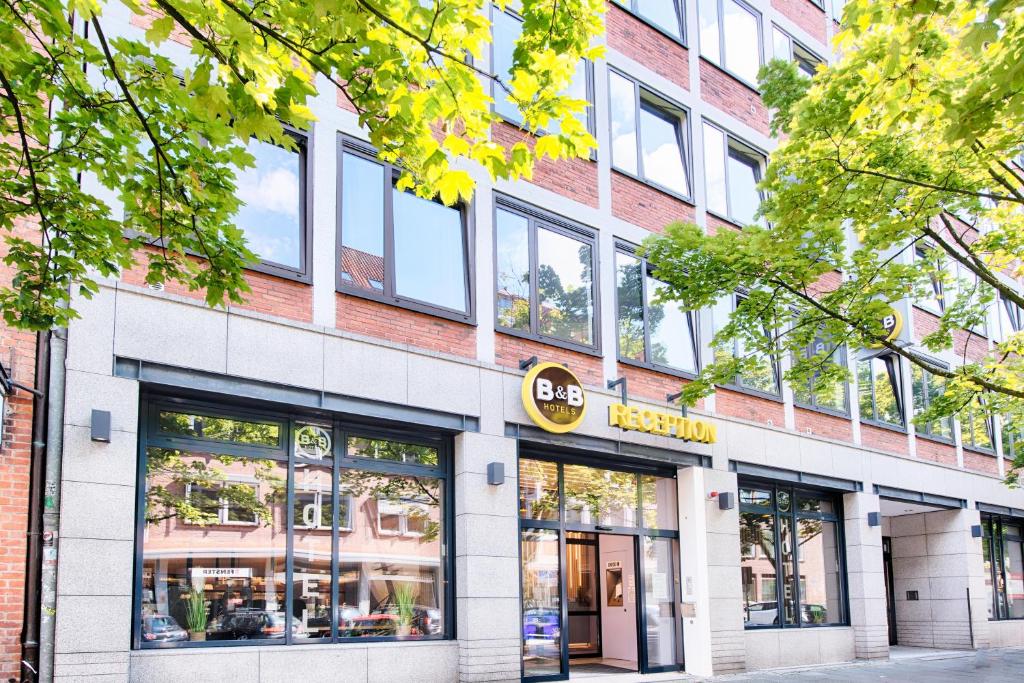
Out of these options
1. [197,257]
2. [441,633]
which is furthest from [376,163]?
[441,633]

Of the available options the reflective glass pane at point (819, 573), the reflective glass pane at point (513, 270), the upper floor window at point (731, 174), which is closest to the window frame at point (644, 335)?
the reflective glass pane at point (513, 270)

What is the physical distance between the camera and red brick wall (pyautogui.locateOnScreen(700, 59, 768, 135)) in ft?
59.6

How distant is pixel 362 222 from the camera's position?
39.9ft

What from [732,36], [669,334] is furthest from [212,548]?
[732,36]

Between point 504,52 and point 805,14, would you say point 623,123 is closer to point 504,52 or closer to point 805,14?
point 504,52

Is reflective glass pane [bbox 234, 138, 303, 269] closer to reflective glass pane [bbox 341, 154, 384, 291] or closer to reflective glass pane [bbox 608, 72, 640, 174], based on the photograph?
reflective glass pane [bbox 341, 154, 384, 291]

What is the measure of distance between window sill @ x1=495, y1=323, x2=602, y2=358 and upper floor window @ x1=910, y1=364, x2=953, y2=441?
1091 cm

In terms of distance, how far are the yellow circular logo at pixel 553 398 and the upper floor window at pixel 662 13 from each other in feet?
22.2

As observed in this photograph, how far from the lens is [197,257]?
34.0ft

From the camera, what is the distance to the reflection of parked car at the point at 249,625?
10.2 meters

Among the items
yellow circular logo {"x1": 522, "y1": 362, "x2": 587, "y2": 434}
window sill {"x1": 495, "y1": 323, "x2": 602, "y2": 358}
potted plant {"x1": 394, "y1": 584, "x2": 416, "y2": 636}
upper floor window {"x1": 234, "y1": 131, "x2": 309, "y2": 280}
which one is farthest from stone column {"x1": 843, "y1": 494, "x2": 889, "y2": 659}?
upper floor window {"x1": 234, "y1": 131, "x2": 309, "y2": 280}

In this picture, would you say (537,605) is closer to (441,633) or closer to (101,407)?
(441,633)

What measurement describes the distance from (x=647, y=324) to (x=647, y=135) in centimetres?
343

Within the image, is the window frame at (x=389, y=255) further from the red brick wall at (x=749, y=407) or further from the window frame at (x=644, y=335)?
the red brick wall at (x=749, y=407)
